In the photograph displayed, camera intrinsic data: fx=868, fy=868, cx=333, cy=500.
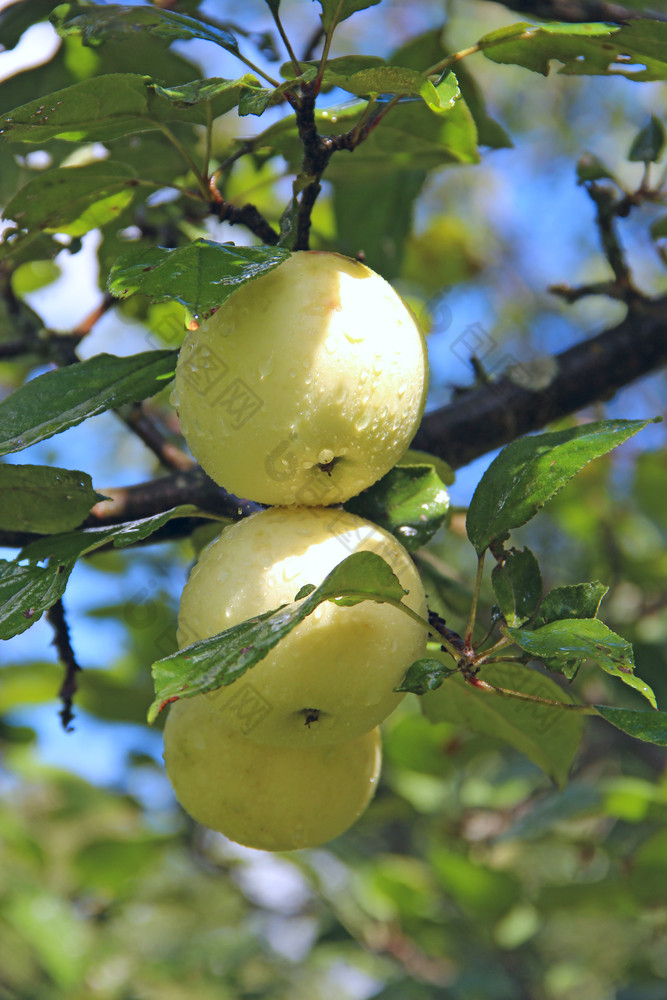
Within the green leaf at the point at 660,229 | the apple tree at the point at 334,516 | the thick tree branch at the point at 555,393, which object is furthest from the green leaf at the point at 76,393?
the green leaf at the point at 660,229

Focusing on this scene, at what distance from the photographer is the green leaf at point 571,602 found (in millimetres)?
665

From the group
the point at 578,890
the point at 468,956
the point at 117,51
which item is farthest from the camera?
the point at 468,956

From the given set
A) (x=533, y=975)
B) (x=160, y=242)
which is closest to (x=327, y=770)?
(x=160, y=242)

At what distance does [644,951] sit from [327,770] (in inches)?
70.9

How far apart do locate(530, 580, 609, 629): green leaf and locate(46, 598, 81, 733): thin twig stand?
21.9 inches

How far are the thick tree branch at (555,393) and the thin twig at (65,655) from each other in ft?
1.66

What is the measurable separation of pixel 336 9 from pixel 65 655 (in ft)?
2.37

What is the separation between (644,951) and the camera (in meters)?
2.15

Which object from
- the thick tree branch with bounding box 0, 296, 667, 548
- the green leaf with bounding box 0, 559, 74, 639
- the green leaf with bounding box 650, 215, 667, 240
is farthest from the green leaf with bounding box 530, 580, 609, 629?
the green leaf with bounding box 650, 215, 667, 240

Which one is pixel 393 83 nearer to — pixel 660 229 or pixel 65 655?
pixel 65 655

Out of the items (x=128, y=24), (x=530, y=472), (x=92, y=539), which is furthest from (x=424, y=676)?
(x=128, y=24)

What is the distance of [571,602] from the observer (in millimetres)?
672

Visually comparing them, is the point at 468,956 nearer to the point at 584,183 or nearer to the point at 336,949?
the point at 336,949

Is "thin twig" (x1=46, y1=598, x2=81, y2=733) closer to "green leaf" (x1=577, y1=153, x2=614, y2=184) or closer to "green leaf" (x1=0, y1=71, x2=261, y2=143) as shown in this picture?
"green leaf" (x1=0, y1=71, x2=261, y2=143)
